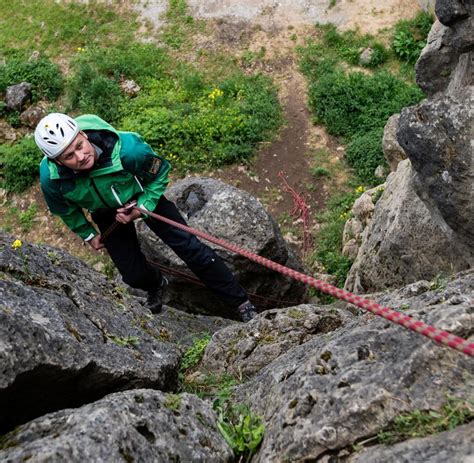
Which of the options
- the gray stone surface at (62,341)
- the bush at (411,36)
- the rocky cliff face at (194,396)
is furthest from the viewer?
the bush at (411,36)

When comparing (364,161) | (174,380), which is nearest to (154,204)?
(174,380)

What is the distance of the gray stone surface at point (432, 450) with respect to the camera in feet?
7.91

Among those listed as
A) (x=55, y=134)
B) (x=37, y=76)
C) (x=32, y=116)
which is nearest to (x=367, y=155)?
(x=55, y=134)

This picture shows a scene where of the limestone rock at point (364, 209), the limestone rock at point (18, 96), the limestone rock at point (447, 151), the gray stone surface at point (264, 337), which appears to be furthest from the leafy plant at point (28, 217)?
the limestone rock at point (447, 151)

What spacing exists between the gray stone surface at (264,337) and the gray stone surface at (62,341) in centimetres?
41

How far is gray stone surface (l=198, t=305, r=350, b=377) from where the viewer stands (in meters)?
4.78

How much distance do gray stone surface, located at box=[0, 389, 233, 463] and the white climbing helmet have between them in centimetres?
262

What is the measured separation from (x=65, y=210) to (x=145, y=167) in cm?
96

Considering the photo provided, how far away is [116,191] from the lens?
5758 millimetres

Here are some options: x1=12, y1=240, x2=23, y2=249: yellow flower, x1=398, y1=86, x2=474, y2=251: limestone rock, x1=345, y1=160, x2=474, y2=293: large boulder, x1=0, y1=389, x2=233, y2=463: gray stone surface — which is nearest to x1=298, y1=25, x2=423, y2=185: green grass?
x1=345, y1=160, x2=474, y2=293: large boulder

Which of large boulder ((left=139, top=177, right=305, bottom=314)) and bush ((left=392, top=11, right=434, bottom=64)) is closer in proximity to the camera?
large boulder ((left=139, top=177, right=305, bottom=314))

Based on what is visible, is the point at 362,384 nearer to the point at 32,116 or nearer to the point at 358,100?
the point at 358,100

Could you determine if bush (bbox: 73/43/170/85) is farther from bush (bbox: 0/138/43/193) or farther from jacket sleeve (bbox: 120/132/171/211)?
jacket sleeve (bbox: 120/132/171/211)

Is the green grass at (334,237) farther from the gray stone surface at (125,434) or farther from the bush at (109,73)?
the gray stone surface at (125,434)
